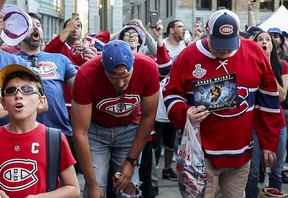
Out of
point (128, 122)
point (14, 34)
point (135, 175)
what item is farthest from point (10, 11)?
point (135, 175)

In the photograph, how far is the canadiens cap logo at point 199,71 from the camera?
4.44 metres

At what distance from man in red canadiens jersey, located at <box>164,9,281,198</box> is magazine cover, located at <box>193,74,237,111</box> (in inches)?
0.6

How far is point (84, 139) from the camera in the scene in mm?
4508

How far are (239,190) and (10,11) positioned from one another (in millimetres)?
2182

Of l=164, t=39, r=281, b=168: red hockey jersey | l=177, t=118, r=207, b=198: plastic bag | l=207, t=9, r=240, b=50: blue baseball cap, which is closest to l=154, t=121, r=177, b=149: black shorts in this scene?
l=164, t=39, r=281, b=168: red hockey jersey

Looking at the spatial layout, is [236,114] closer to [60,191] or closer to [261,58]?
[261,58]

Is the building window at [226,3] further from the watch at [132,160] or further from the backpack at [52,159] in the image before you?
the backpack at [52,159]

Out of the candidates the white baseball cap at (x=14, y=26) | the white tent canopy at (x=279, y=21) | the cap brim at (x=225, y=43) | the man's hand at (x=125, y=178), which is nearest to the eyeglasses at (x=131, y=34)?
the white baseball cap at (x=14, y=26)

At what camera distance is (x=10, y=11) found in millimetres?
4762

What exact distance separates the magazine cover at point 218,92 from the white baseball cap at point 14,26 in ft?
4.49

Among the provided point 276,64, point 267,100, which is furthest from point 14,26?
point 276,64

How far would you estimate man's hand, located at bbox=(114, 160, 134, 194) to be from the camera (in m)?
4.72

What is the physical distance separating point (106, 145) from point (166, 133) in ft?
10.5

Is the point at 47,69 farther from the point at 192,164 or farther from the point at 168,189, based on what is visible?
the point at 168,189
